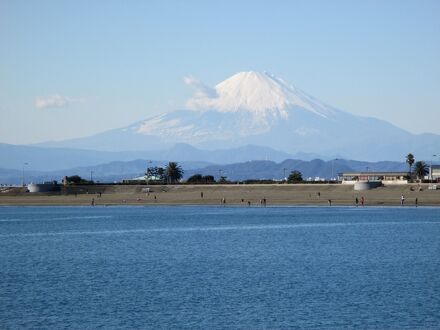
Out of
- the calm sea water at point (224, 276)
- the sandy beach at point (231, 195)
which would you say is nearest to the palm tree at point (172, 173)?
the sandy beach at point (231, 195)

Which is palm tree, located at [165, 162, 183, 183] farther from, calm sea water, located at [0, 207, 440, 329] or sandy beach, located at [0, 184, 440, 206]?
calm sea water, located at [0, 207, 440, 329]

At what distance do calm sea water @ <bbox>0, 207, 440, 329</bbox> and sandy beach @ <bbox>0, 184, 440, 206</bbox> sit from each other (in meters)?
34.2

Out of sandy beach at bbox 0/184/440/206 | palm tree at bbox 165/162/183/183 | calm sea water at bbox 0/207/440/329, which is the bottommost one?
calm sea water at bbox 0/207/440/329

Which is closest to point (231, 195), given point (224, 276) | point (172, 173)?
point (172, 173)

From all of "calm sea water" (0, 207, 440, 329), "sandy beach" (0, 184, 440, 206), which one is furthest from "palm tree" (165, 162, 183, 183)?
"calm sea water" (0, 207, 440, 329)

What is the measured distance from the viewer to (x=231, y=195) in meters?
139

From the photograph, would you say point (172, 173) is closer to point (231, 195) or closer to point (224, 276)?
point (231, 195)

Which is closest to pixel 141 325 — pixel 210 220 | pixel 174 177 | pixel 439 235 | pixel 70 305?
pixel 70 305

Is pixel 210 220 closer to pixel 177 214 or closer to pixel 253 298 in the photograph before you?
pixel 177 214

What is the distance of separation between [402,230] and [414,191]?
47.2m

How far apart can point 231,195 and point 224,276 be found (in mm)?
91333

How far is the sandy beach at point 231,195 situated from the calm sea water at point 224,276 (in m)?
Answer: 34.2

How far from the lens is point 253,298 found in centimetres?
4031

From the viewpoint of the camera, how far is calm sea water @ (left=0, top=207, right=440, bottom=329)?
3609 cm
